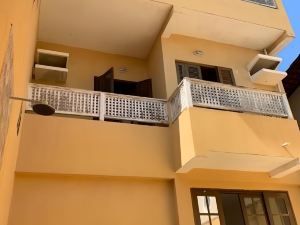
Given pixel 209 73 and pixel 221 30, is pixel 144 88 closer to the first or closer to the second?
pixel 209 73

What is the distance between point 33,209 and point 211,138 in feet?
10.6

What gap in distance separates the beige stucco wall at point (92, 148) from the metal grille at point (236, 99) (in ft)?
3.68

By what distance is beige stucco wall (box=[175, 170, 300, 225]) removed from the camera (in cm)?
599

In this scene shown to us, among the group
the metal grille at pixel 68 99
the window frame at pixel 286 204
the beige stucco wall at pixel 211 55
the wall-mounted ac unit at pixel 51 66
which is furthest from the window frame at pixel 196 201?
the wall-mounted ac unit at pixel 51 66

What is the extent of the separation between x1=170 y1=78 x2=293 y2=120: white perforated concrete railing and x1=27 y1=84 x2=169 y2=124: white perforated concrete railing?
0.40 metres

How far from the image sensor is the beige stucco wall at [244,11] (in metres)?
7.76

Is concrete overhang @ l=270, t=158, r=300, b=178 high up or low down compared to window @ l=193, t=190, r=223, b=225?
up

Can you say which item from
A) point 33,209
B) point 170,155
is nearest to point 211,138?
point 170,155

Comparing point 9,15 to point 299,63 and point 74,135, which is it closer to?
point 74,135

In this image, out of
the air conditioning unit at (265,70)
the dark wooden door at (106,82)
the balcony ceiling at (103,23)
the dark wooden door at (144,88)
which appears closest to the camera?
the balcony ceiling at (103,23)

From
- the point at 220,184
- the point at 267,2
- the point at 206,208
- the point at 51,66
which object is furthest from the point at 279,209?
the point at 51,66

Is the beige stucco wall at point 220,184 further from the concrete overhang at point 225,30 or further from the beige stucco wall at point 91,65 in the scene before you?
the concrete overhang at point 225,30

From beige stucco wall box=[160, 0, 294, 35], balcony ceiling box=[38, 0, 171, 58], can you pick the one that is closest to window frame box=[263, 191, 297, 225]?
beige stucco wall box=[160, 0, 294, 35]

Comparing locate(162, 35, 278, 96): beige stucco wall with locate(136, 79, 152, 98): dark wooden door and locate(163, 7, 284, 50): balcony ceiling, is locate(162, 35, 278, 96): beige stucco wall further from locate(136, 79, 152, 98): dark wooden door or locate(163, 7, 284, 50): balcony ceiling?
locate(136, 79, 152, 98): dark wooden door
